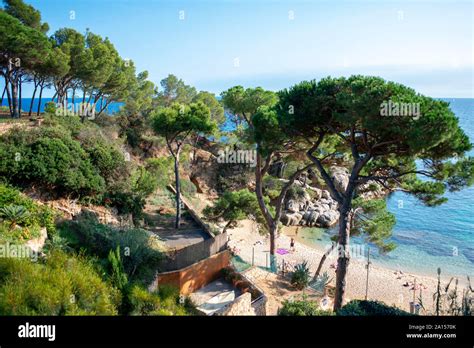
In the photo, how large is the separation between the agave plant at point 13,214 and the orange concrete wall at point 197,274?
4178 mm

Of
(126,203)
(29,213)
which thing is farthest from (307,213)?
(29,213)

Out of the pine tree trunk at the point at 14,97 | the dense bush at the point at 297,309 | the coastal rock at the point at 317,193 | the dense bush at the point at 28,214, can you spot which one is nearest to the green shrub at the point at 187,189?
the pine tree trunk at the point at 14,97

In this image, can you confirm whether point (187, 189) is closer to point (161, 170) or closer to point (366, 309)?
point (161, 170)

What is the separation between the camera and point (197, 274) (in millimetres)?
10812

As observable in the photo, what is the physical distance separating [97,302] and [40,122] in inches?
493

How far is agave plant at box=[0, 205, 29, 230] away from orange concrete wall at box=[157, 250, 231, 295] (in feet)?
13.7

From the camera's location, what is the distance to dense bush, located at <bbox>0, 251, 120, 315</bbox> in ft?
17.6

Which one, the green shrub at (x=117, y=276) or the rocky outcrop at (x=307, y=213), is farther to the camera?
the rocky outcrop at (x=307, y=213)

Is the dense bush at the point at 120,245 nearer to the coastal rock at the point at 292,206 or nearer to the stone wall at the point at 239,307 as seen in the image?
the stone wall at the point at 239,307

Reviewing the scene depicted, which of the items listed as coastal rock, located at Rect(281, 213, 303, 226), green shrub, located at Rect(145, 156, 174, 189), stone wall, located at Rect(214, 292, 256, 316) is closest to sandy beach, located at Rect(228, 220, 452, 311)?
coastal rock, located at Rect(281, 213, 303, 226)

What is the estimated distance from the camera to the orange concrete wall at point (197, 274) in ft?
32.6

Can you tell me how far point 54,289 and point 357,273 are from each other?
715 inches
